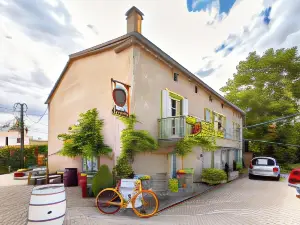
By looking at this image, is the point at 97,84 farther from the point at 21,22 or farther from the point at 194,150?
the point at 194,150

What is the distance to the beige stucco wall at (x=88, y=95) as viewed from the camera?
800cm

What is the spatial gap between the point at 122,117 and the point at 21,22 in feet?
20.1

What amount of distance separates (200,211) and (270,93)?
2182 centimetres

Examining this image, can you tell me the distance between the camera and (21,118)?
17766mm

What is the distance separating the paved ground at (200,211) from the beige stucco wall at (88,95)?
2614 millimetres

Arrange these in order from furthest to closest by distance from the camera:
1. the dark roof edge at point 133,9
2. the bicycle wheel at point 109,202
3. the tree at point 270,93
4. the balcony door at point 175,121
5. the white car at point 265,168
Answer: the tree at point 270,93
the white car at point 265,168
the dark roof edge at point 133,9
the balcony door at point 175,121
the bicycle wheel at point 109,202

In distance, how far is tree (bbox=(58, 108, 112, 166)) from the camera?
25.5ft

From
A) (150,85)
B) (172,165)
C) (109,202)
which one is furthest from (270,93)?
(109,202)

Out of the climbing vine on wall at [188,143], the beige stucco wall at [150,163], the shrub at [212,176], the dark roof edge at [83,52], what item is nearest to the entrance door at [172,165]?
the beige stucco wall at [150,163]

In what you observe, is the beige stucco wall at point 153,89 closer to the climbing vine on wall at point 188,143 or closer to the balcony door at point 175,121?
the balcony door at point 175,121

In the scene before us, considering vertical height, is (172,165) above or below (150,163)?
below

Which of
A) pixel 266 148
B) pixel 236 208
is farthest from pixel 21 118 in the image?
pixel 266 148

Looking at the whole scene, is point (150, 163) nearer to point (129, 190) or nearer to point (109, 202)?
point (129, 190)

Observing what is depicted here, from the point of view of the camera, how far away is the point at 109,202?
5.70 m
